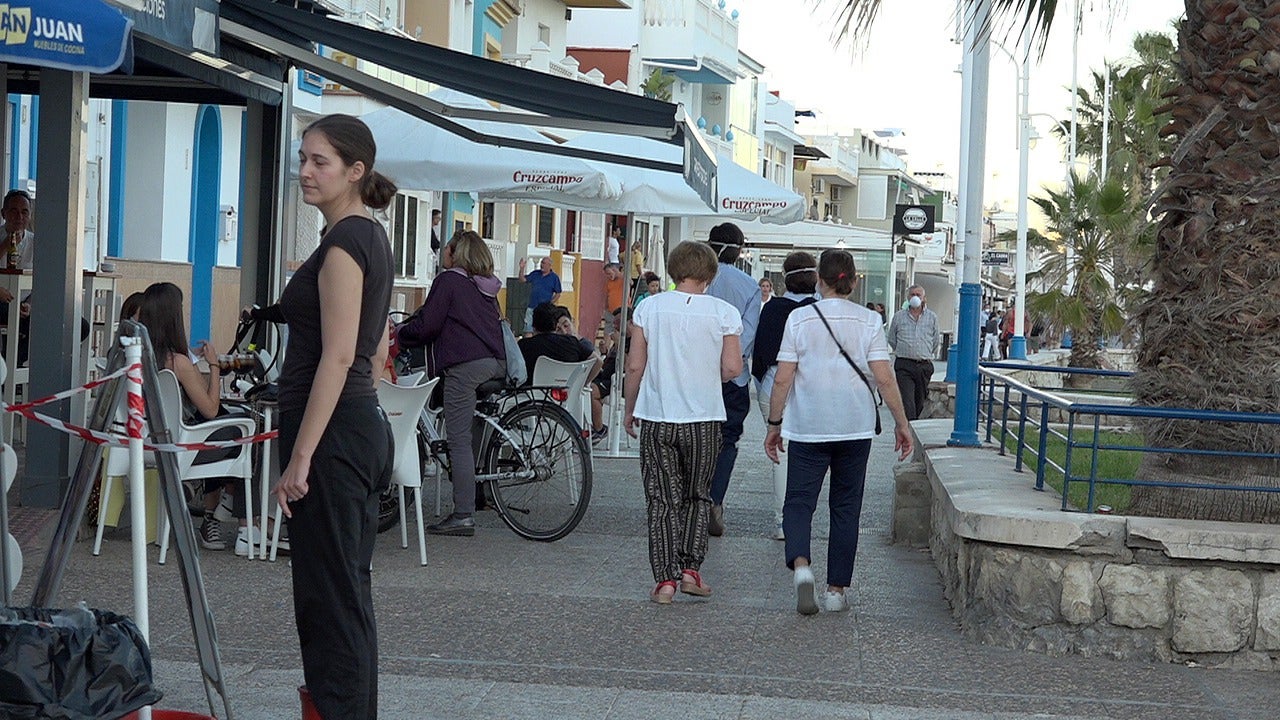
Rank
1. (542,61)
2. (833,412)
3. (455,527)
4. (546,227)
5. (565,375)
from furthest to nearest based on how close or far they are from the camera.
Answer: (546,227) < (542,61) < (565,375) < (455,527) < (833,412)

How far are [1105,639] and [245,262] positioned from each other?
7.07 metres

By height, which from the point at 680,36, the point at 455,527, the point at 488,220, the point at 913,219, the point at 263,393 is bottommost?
the point at 455,527

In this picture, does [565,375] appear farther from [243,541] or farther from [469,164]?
[243,541]

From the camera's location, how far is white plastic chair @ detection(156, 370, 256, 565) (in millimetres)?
7953

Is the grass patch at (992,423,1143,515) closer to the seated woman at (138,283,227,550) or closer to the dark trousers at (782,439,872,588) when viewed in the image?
the dark trousers at (782,439,872,588)

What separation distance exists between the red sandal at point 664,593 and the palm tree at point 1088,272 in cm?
2157

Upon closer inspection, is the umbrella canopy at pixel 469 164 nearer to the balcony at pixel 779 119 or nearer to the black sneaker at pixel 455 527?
the black sneaker at pixel 455 527

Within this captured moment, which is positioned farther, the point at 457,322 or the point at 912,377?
the point at 912,377

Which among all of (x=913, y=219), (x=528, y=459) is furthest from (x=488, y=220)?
(x=528, y=459)

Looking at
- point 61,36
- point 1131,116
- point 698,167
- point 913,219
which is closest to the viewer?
point 61,36

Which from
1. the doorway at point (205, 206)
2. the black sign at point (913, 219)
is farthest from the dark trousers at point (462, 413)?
the doorway at point (205, 206)

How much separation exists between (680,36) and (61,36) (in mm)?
44205

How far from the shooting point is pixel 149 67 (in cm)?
1127

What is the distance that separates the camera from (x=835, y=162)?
87125mm
